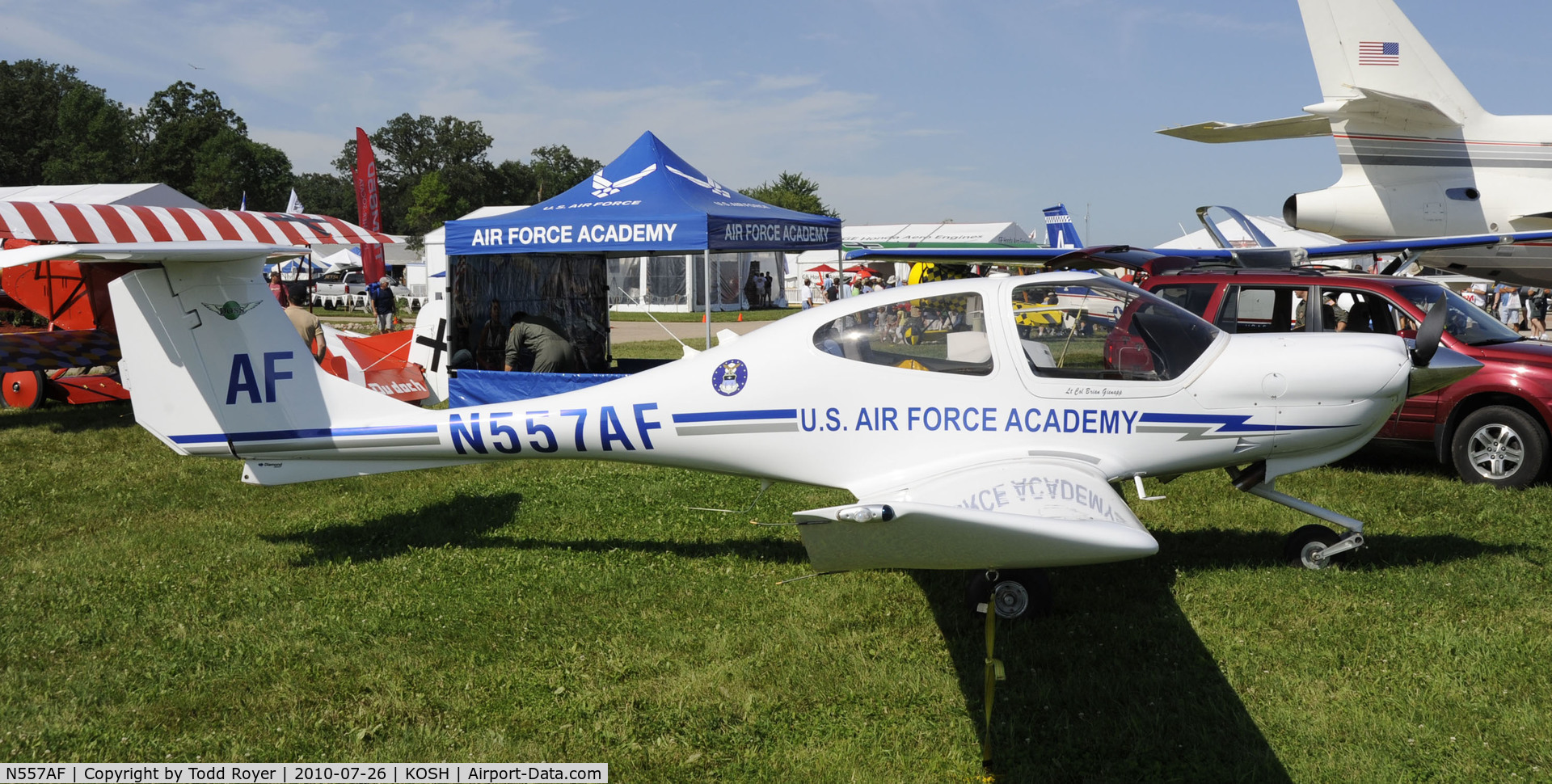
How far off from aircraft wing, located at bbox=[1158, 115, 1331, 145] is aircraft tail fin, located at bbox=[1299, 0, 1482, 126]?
85 centimetres

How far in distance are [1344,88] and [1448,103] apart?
168cm

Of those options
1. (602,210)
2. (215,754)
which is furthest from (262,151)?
(215,754)

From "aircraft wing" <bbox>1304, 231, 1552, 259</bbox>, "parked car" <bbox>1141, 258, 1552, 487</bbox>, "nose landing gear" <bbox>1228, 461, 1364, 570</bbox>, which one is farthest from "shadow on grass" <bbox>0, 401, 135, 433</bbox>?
"aircraft wing" <bbox>1304, 231, 1552, 259</bbox>

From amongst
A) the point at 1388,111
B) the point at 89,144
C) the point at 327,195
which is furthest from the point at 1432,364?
the point at 327,195

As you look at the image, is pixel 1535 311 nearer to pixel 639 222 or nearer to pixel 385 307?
pixel 639 222

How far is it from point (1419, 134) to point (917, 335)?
48.0 ft

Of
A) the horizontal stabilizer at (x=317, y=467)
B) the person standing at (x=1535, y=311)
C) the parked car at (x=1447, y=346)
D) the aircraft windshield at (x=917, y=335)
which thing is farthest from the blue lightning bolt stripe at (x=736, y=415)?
the person standing at (x=1535, y=311)

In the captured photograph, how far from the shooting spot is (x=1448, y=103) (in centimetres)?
1520

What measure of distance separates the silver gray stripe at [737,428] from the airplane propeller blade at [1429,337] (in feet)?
11.8

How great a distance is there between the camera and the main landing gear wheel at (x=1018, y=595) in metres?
5.10

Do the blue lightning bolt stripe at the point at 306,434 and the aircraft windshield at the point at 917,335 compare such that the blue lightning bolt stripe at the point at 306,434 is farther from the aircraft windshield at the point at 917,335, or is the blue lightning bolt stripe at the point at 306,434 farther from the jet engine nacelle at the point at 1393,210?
the jet engine nacelle at the point at 1393,210

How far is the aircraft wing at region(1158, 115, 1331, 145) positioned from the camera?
16.8 m

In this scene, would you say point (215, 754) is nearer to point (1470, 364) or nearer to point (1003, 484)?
point (1003, 484)

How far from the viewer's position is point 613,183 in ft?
39.8
